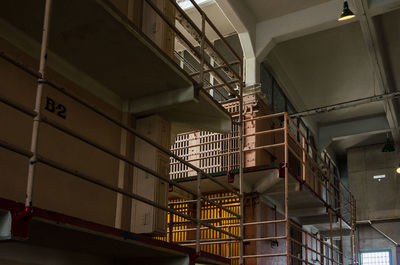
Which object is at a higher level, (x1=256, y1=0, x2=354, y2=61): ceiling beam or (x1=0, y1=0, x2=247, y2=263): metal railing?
(x1=256, y1=0, x2=354, y2=61): ceiling beam

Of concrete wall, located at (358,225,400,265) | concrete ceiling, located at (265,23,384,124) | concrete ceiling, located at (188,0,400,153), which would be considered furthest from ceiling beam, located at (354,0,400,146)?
concrete wall, located at (358,225,400,265)

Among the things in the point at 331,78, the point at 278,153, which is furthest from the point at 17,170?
the point at 331,78

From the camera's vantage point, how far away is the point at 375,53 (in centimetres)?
1587

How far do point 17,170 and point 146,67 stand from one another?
6.77ft

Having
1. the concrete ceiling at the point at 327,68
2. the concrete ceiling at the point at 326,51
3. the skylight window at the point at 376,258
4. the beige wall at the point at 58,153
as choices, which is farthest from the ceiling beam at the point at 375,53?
the beige wall at the point at 58,153

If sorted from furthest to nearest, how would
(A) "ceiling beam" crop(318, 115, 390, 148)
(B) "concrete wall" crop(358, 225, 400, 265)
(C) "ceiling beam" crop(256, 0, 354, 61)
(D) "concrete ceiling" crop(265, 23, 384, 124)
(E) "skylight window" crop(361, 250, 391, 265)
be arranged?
(E) "skylight window" crop(361, 250, 391, 265), (B) "concrete wall" crop(358, 225, 400, 265), (A) "ceiling beam" crop(318, 115, 390, 148), (D) "concrete ceiling" crop(265, 23, 384, 124), (C) "ceiling beam" crop(256, 0, 354, 61)

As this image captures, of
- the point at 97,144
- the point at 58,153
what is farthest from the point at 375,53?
the point at 97,144

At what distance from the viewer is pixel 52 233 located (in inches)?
178

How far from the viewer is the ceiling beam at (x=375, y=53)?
563 inches

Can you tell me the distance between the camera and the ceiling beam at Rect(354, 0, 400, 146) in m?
14.3

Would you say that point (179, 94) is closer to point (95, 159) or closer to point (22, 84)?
point (95, 159)

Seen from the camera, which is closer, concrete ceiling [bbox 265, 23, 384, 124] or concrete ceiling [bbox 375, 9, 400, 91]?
concrete ceiling [bbox 375, 9, 400, 91]

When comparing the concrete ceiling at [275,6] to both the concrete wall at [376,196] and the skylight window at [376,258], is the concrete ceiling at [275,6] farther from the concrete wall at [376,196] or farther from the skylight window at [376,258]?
the skylight window at [376,258]

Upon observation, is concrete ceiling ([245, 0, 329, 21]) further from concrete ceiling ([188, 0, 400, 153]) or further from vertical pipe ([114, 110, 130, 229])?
vertical pipe ([114, 110, 130, 229])
